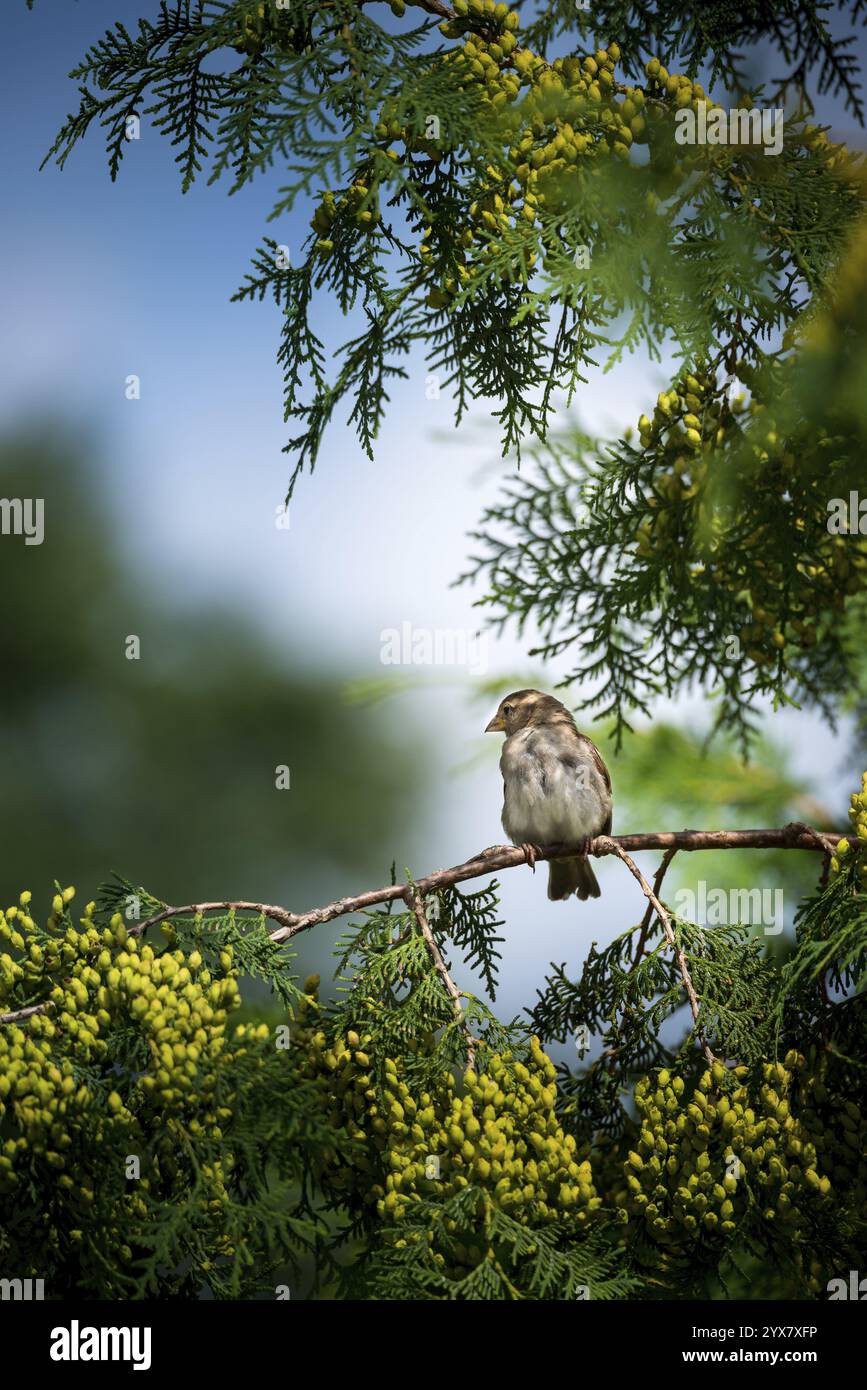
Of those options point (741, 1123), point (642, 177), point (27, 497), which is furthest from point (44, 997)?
point (27, 497)

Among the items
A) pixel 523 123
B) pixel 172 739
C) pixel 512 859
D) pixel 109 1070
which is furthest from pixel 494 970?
pixel 172 739

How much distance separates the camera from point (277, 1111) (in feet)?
5.40

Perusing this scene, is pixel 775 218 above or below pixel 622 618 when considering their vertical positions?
above

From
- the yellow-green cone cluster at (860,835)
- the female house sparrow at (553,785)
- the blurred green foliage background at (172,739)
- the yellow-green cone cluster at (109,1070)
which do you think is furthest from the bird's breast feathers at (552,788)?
the blurred green foliage background at (172,739)

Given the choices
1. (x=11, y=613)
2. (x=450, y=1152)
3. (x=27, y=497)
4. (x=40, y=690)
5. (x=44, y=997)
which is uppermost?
(x=27, y=497)

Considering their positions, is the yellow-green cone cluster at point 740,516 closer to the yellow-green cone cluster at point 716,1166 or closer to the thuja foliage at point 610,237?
the thuja foliage at point 610,237

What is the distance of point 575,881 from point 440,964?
1398 millimetres

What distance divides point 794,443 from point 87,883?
4998 mm

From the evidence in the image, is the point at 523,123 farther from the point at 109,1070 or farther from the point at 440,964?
the point at 109,1070

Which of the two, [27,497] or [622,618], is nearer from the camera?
[622,618]

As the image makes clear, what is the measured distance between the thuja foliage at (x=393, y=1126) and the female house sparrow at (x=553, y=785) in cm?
109

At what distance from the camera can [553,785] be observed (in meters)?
3.19
